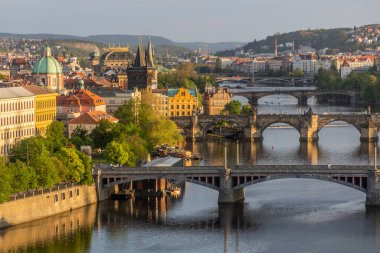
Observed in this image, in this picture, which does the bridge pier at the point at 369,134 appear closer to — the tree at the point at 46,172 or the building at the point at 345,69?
the tree at the point at 46,172

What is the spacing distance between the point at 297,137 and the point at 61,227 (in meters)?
40.7

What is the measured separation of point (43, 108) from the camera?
71.7m

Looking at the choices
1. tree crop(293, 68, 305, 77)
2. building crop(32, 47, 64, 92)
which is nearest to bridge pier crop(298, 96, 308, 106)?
building crop(32, 47, 64, 92)

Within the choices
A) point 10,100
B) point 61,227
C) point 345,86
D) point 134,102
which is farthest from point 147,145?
point 345,86

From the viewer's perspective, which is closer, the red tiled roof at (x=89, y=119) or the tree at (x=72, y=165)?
the tree at (x=72, y=165)

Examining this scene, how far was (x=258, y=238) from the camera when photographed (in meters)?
47.7

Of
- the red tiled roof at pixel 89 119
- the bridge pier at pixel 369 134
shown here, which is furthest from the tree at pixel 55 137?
the bridge pier at pixel 369 134

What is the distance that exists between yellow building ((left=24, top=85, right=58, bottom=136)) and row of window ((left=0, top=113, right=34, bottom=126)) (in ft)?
4.00

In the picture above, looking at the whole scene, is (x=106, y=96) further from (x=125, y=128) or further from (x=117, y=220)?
(x=117, y=220)

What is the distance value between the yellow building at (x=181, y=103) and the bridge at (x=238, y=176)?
4059 centimetres

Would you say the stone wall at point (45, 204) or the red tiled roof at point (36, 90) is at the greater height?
the red tiled roof at point (36, 90)

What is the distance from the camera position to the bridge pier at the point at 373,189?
173ft

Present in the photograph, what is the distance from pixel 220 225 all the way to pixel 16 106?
1995 centimetres

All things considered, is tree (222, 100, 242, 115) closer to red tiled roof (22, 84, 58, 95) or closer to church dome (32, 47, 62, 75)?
church dome (32, 47, 62, 75)
